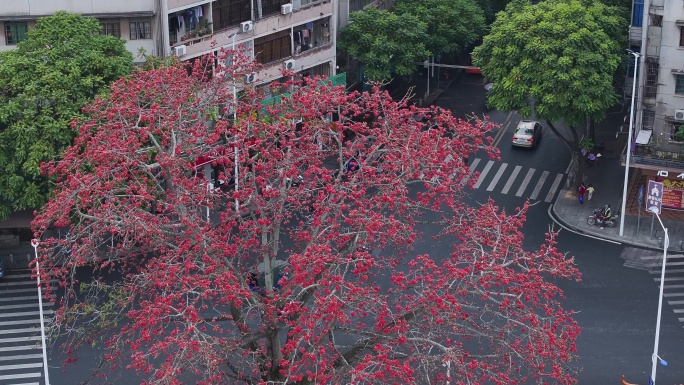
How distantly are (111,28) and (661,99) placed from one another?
99.6 feet

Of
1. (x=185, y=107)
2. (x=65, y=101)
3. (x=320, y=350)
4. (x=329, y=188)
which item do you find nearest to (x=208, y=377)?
(x=320, y=350)

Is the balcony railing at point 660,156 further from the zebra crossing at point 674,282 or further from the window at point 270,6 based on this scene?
the window at point 270,6

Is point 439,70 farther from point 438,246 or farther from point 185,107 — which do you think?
point 185,107

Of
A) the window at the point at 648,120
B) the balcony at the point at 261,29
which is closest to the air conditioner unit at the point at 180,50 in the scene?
the balcony at the point at 261,29

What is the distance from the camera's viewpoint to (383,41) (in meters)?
78.9

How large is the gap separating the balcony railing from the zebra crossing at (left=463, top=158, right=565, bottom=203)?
6.40 m

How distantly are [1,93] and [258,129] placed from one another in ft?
81.9

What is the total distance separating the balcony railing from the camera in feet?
216

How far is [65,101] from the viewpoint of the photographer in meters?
57.8

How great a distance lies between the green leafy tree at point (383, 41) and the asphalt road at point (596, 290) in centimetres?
802

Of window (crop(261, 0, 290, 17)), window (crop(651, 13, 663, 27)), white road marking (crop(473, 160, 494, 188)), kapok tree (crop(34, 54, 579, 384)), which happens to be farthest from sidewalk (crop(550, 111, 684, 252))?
kapok tree (crop(34, 54, 579, 384))

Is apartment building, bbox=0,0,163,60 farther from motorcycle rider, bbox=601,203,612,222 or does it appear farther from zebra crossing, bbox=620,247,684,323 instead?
zebra crossing, bbox=620,247,684,323

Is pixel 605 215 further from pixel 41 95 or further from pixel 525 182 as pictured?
pixel 41 95

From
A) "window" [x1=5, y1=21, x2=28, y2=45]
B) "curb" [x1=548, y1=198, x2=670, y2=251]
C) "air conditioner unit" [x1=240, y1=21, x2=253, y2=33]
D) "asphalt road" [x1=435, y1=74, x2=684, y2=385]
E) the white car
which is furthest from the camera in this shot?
the white car
